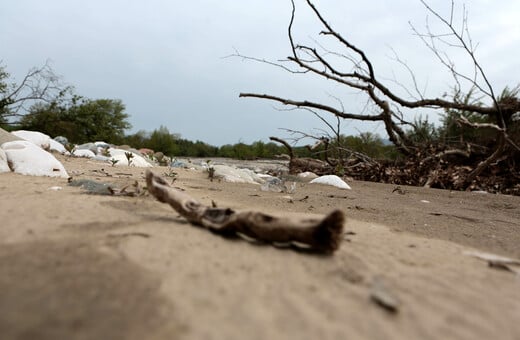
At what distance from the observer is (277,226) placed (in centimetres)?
139

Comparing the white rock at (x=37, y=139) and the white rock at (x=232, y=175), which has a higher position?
the white rock at (x=37, y=139)

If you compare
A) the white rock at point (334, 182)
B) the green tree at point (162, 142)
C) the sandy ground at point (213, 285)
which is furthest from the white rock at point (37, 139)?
the green tree at point (162, 142)

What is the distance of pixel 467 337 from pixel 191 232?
3.43ft

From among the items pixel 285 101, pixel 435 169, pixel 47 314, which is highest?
pixel 285 101

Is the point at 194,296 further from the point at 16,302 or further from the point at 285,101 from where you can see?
the point at 285,101

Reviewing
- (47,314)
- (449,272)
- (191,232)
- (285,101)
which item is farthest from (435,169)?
(47,314)

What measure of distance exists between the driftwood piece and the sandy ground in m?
0.05

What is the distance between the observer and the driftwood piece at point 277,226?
1330 millimetres

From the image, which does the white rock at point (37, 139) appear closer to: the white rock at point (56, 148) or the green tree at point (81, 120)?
the white rock at point (56, 148)

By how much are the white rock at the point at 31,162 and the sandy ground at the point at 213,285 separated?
4.21ft

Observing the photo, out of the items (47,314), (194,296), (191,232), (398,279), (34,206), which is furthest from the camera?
(34,206)

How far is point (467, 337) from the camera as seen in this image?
36.5 inches

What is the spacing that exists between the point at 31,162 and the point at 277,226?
8.72 ft

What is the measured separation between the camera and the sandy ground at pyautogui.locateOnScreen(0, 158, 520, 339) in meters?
0.86
